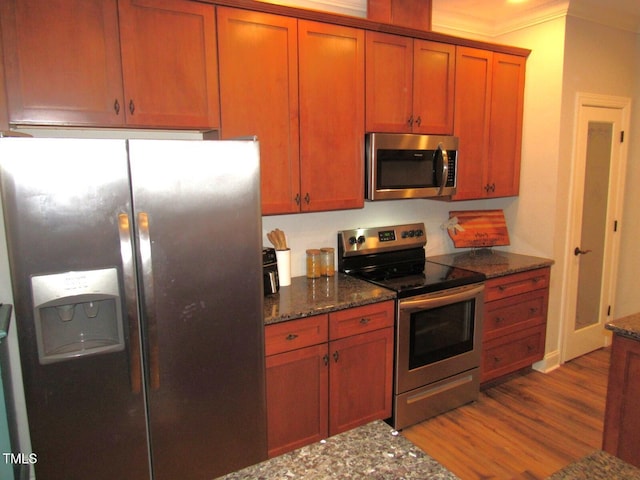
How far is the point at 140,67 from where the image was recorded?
1.97 m

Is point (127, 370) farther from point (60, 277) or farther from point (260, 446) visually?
point (260, 446)

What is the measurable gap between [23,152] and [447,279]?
7.43ft

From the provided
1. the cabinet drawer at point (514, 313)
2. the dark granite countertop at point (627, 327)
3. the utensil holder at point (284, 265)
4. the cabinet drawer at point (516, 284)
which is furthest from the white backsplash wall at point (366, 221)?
the dark granite countertop at point (627, 327)

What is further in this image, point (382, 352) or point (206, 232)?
point (382, 352)

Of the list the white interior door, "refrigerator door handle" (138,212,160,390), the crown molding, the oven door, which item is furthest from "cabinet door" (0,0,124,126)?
the white interior door

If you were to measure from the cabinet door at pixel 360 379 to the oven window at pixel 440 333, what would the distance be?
179mm

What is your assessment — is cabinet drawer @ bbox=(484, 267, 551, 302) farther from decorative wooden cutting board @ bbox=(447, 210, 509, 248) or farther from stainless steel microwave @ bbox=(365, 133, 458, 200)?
stainless steel microwave @ bbox=(365, 133, 458, 200)

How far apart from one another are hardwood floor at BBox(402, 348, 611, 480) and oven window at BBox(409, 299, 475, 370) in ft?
1.43

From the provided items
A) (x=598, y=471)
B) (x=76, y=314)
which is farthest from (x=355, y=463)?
(x=76, y=314)

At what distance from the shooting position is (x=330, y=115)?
2.51m

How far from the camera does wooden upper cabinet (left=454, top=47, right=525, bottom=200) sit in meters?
3.04

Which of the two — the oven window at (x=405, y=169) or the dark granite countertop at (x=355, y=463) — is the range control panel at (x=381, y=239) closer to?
the oven window at (x=405, y=169)

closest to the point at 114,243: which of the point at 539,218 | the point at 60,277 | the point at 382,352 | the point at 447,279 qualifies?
the point at 60,277

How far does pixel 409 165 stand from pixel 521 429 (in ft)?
5.89
